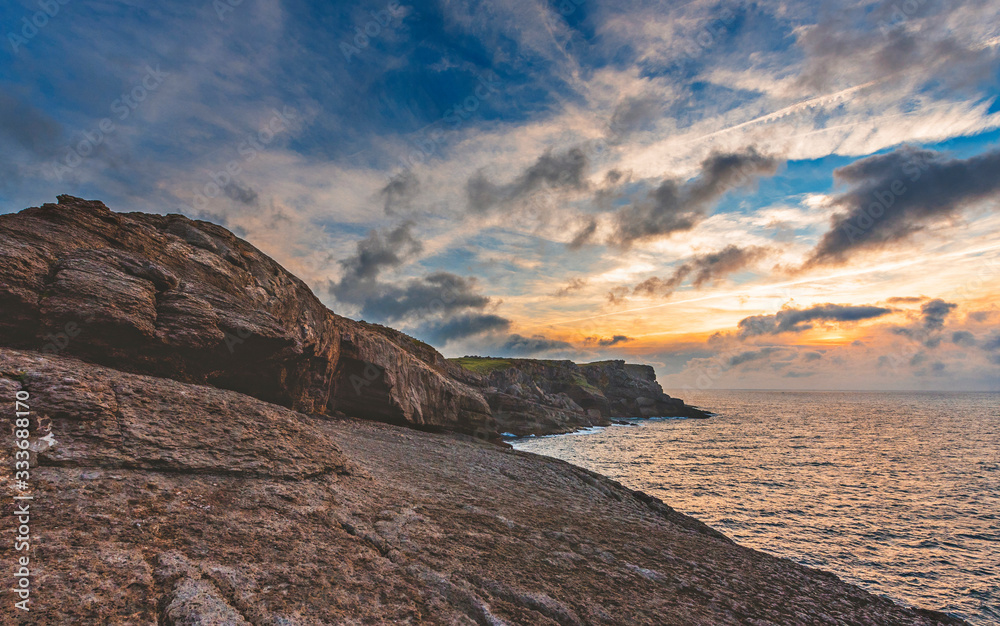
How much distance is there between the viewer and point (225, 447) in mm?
10445

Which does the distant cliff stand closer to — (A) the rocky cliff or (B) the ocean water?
(A) the rocky cliff

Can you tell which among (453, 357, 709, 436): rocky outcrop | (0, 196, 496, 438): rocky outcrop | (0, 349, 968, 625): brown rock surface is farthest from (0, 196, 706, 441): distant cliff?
(453, 357, 709, 436): rocky outcrop

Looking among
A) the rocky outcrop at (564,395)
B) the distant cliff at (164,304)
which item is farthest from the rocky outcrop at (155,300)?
the rocky outcrop at (564,395)

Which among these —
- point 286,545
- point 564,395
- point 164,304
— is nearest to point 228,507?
point 286,545

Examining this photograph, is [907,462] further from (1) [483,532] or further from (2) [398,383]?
(1) [483,532]

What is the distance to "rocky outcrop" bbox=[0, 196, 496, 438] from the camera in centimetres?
1143

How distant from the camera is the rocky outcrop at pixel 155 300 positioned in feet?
37.5

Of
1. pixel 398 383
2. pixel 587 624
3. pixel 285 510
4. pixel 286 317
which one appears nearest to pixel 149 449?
pixel 285 510

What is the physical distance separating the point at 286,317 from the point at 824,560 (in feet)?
112

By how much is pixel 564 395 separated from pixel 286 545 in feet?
363

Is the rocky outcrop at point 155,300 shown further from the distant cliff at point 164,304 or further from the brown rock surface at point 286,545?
the brown rock surface at point 286,545

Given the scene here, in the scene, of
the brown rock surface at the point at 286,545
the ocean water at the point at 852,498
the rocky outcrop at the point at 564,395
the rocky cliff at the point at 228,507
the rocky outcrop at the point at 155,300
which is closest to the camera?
the brown rock surface at the point at 286,545

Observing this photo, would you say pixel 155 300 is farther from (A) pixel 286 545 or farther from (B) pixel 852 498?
(B) pixel 852 498

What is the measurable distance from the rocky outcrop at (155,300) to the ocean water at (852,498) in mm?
29835
